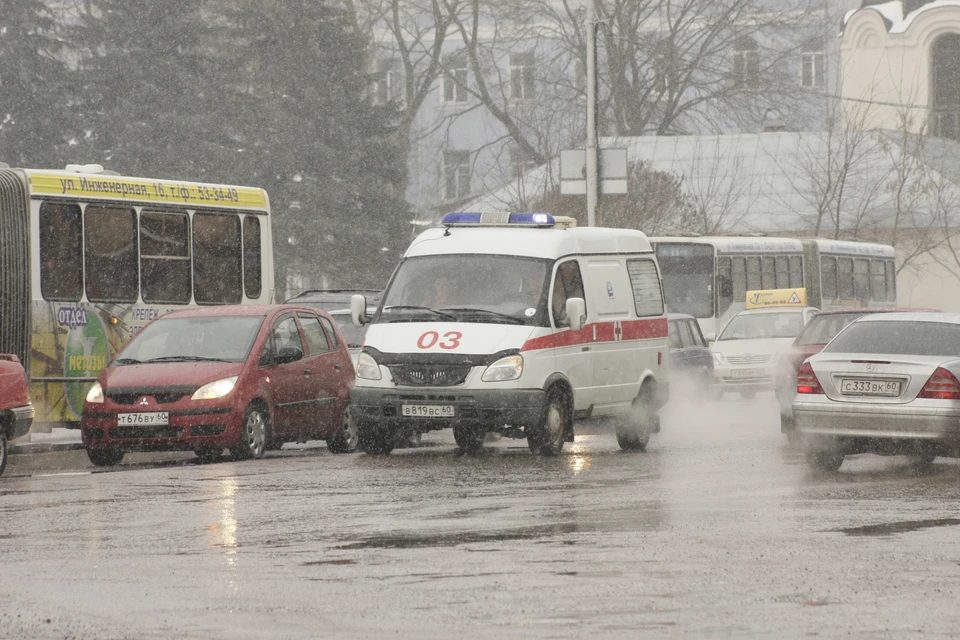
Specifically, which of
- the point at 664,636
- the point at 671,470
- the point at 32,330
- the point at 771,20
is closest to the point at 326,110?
the point at 771,20

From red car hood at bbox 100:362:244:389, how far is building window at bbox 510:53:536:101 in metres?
39.6

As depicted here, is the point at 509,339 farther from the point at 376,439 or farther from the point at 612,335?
the point at 612,335

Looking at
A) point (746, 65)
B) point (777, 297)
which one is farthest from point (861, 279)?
point (746, 65)

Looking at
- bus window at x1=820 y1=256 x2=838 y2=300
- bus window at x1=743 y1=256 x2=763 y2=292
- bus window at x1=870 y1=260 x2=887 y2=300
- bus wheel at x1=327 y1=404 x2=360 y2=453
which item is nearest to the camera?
bus wheel at x1=327 y1=404 x2=360 y2=453

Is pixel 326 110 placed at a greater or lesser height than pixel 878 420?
greater

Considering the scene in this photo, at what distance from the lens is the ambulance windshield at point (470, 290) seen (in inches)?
675

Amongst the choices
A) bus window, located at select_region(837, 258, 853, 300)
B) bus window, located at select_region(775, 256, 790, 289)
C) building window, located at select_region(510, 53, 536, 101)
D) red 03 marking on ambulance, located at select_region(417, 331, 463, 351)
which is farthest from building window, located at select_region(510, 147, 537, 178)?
red 03 marking on ambulance, located at select_region(417, 331, 463, 351)

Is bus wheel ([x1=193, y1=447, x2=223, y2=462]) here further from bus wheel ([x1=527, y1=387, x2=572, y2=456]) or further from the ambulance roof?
bus wheel ([x1=527, y1=387, x2=572, y2=456])

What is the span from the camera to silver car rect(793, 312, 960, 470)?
48.9 ft

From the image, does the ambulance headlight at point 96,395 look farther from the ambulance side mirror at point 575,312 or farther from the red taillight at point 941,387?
the red taillight at point 941,387

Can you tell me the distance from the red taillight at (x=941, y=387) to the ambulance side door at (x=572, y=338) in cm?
365

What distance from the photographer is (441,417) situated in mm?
16734

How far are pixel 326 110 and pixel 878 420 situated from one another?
35055 millimetres

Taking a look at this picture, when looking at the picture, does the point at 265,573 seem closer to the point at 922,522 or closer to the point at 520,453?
the point at 922,522
